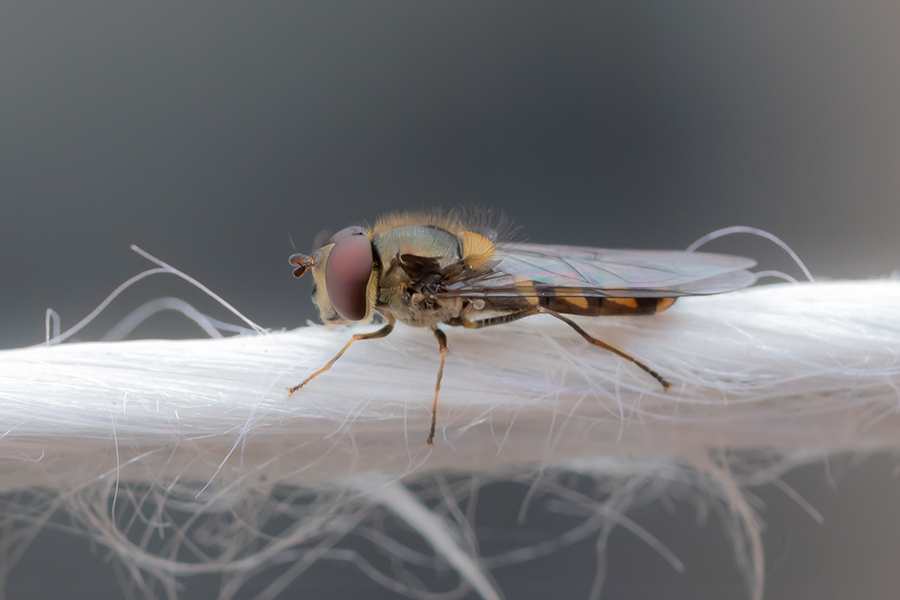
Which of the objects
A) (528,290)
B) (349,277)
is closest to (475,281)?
(528,290)

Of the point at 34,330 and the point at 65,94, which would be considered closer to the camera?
the point at 34,330

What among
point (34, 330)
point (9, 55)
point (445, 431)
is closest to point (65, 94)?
point (9, 55)

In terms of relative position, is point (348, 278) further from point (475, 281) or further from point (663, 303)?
point (663, 303)

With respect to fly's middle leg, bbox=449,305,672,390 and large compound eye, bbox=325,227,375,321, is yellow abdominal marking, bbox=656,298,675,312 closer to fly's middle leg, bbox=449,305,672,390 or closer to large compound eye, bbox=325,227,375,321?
fly's middle leg, bbox=449,305,672,390

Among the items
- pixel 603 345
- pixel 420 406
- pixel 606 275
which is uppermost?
pixel 606 275

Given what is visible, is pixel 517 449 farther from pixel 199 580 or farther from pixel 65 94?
pixel 65 94
